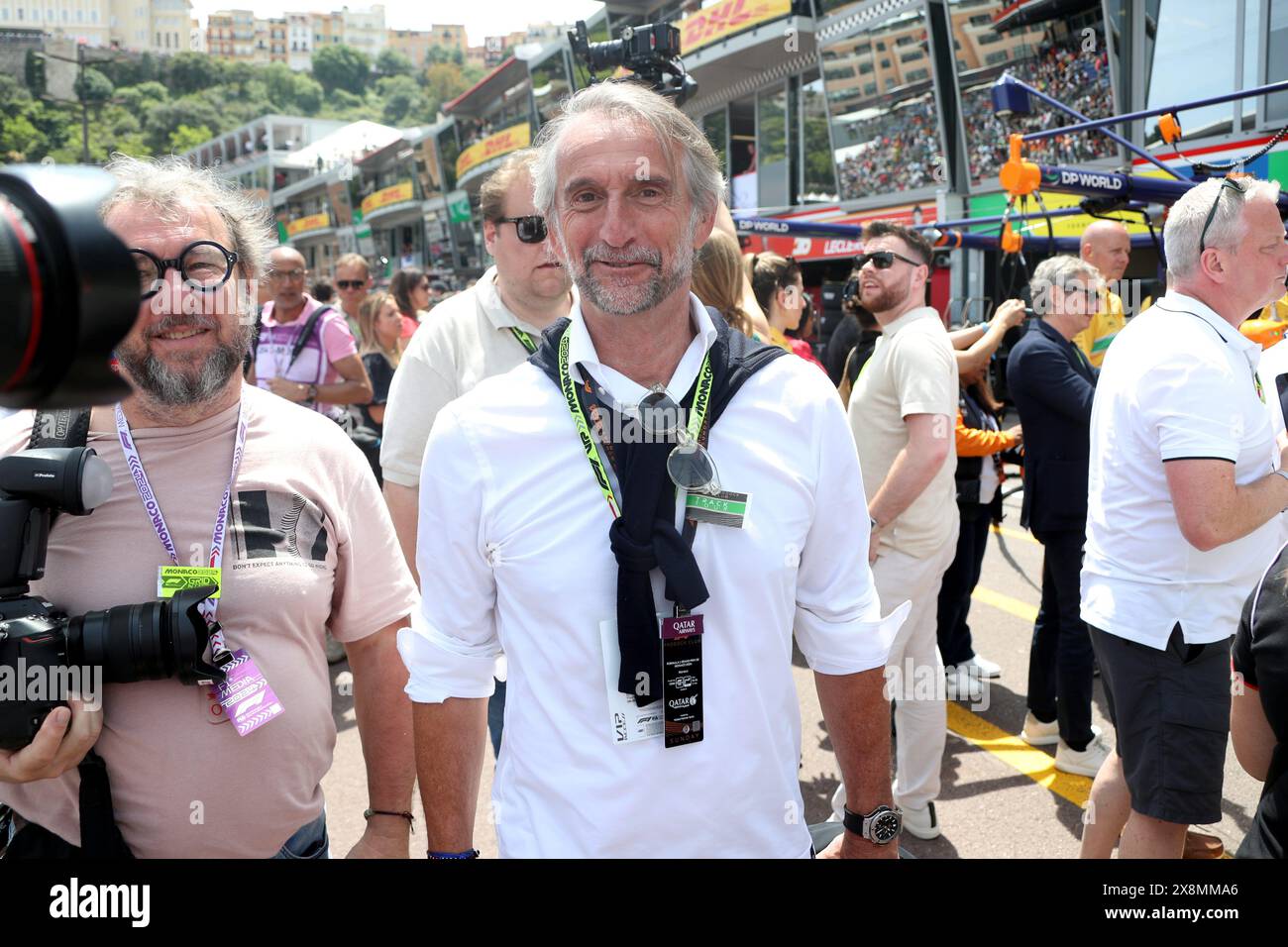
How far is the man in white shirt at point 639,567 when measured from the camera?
143cm

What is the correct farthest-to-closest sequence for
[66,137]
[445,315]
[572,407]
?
[66,137]
[445,315]
[572,407]

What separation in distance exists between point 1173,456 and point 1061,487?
1.48 metres

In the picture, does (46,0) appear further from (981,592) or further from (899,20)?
(981,592)

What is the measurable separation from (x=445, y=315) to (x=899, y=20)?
1929cm

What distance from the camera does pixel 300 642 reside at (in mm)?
1773

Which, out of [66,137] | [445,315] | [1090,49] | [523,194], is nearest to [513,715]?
[445,315]

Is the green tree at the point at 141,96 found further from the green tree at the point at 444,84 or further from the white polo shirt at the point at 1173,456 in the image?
the white polo shirt at the point at 1173,456

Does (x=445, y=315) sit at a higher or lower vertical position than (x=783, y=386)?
higher

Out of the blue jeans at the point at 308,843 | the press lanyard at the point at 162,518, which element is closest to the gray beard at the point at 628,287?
the press lanyard at the point at 162,518

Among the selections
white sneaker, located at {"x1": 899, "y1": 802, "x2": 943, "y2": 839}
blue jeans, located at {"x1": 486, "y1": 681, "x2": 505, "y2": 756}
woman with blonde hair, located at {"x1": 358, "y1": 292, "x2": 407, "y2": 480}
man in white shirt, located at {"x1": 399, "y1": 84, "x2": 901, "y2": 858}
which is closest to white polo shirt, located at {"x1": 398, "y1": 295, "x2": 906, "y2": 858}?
man in white shirt, located at {"x1": 399, "y1": 84, "x2": 901, "y2": 858}

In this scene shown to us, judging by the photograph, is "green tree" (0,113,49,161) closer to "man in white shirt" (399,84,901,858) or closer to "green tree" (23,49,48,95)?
"green tree" (23,49,48,95)

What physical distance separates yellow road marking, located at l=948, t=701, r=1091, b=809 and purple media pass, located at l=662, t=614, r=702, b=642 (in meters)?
2.61

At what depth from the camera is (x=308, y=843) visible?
5.91 feet
